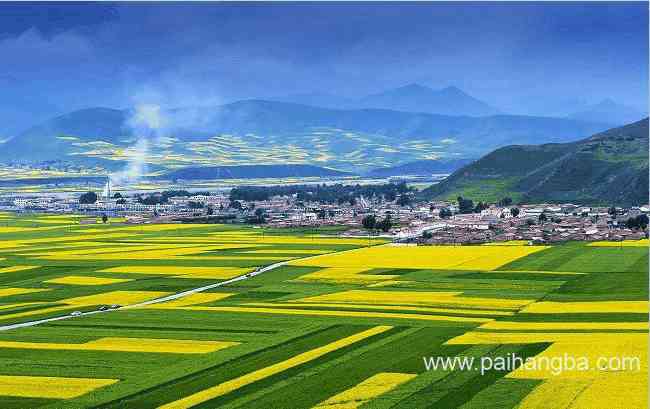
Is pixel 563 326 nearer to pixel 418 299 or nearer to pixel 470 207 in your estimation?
pixel 418 299

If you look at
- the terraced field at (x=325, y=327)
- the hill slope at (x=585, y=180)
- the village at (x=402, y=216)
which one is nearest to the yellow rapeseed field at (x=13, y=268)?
the terraced field at (x=325, y=327)

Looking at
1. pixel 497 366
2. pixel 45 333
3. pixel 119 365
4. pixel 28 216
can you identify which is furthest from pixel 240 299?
pixel 28 216

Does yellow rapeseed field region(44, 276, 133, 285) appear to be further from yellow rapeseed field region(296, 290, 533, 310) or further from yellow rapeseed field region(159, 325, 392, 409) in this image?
yellow rapeseed field region(159, 325, 392, 409)

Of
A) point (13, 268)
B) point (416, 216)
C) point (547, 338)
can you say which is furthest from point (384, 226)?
point (547, 338)

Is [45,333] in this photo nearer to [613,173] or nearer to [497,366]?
[497,366]

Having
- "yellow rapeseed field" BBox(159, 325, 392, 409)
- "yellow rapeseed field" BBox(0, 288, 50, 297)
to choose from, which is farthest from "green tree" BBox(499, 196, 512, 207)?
"yellow rapeseed field" BBox(159, 325, 392, 409)
